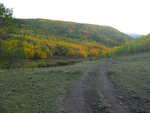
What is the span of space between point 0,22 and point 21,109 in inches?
728

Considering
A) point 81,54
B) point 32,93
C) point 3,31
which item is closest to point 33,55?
point 81,54

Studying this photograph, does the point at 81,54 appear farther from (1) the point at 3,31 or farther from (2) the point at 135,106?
(2) the point at 135,106

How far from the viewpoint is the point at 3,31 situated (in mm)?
26672

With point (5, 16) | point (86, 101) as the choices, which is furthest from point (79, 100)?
point (5, 16)

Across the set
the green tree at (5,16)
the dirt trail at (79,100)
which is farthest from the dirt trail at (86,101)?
the green tree at (5,16)

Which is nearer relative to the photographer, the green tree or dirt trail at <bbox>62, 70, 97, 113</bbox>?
dirt trail at <bbox>62, 70, 97, 113</bbox>

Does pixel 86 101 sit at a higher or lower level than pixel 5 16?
lower

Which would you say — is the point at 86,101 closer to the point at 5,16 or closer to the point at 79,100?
the point at 79,100

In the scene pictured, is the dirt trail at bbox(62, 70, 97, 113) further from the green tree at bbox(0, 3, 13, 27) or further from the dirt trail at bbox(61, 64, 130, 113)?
the green tree at bbox(0, 3, 13, 27)

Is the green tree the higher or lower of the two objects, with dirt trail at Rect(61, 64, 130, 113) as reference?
higher

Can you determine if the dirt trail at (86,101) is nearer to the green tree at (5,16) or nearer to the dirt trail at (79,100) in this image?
the dirt trail at (79,100)

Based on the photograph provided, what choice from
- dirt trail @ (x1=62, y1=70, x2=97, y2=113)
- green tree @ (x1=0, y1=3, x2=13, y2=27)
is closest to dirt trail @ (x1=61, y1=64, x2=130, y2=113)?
dirt trail @ (x1=62, y1=70, x2=97, y2=113)

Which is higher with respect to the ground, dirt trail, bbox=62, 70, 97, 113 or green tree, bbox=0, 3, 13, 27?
green tree, bbox=0, 3, 13, 27

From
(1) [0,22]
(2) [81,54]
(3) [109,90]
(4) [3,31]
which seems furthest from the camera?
(2) [81,54]
